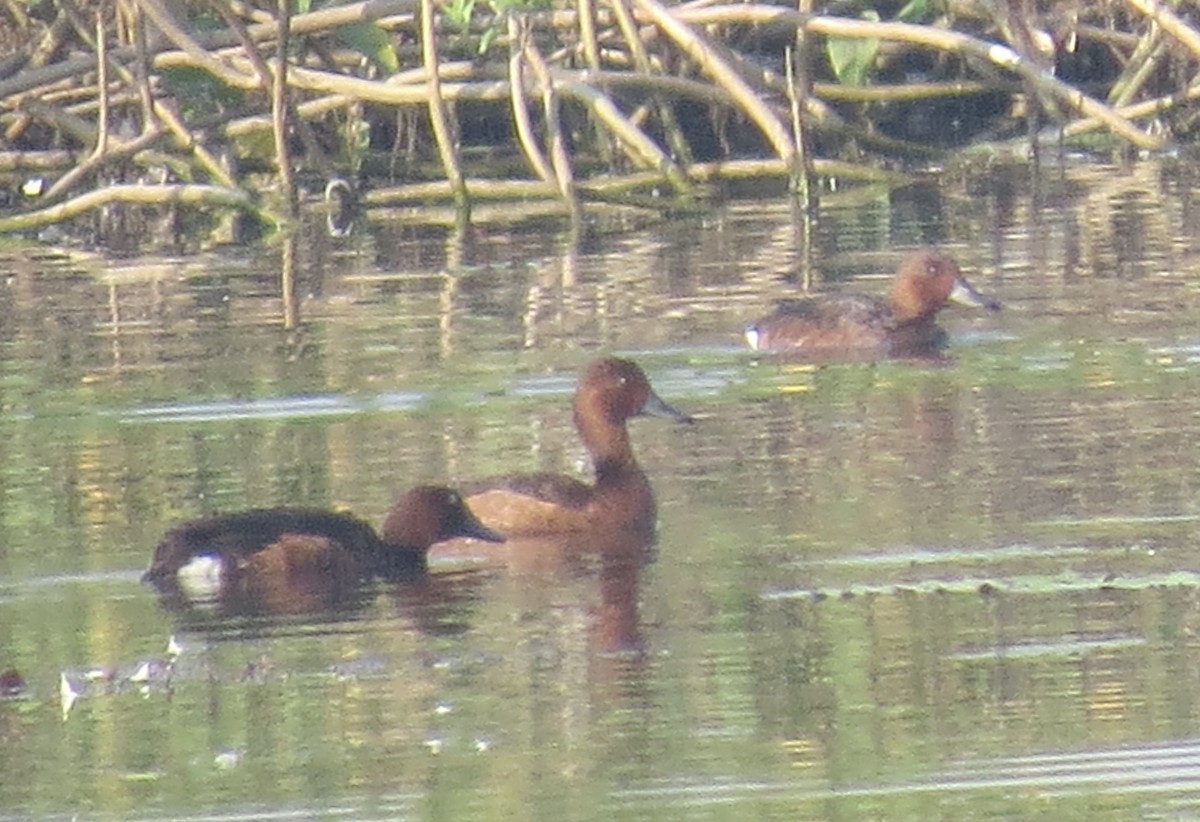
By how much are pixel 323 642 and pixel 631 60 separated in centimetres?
1098

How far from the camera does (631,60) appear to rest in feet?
60.0

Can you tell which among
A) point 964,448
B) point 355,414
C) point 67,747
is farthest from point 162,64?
point 67,747

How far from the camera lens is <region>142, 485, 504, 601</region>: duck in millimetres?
8125

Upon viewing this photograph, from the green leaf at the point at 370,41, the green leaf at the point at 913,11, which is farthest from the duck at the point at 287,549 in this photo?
the green leaf at the point at 913,11

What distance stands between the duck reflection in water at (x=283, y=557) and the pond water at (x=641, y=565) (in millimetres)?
99

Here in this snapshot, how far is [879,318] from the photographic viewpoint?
12.4 meters

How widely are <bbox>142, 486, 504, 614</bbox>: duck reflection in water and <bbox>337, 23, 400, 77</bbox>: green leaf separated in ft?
28.6

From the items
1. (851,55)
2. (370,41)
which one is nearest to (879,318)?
(370,41)

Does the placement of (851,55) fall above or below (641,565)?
above

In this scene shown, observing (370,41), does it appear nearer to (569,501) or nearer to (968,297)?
(968,297)

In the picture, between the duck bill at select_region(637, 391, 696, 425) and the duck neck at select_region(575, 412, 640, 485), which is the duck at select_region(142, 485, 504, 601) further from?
the duck bill at select_region(637, 391, 696, 425)

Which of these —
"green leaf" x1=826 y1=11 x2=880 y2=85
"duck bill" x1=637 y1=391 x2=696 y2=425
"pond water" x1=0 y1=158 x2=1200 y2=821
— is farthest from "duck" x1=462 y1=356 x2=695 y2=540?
"green leaf" x1=826 y1=11 x2=880 y2=85

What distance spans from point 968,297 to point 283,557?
16.4ft

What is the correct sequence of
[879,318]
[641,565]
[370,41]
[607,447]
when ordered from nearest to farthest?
[641,565] → [607,447] → [879,318] → [370,41]
